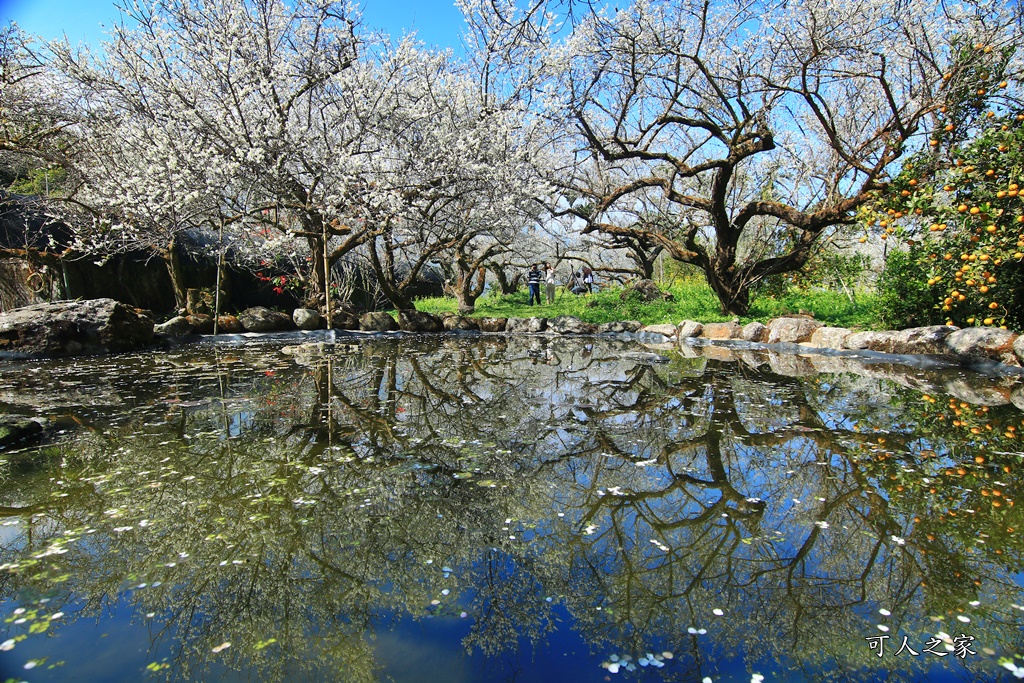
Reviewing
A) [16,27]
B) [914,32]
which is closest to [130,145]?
[16,27]

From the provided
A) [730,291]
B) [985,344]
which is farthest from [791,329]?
[985,344]

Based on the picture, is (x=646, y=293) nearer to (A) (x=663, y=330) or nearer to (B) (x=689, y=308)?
(B) (x=689, y=308)

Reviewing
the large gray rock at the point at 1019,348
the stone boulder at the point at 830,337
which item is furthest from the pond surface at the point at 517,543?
the stone boulder at the point at 830,337

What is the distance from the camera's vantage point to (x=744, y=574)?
2.90m

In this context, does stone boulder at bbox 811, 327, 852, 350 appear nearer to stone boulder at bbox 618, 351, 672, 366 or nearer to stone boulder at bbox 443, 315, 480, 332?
stone boulder at bbox 618, 351, 672, 366

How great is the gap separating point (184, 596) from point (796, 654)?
8.72 feet

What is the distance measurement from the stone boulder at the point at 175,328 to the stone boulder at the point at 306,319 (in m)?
2.65

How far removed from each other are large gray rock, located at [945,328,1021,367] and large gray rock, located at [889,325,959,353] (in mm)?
143

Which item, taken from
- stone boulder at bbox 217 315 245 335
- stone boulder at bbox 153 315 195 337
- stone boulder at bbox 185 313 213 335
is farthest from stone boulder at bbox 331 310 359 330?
stone boulder at bbox 153 315 195 337

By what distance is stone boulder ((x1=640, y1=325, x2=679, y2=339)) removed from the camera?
46.8ft

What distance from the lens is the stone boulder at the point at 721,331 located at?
13.1 metres

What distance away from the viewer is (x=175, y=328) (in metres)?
13.4

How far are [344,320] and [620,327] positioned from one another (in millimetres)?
7528

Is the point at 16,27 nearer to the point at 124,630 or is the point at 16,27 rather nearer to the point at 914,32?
the point at 124,630
